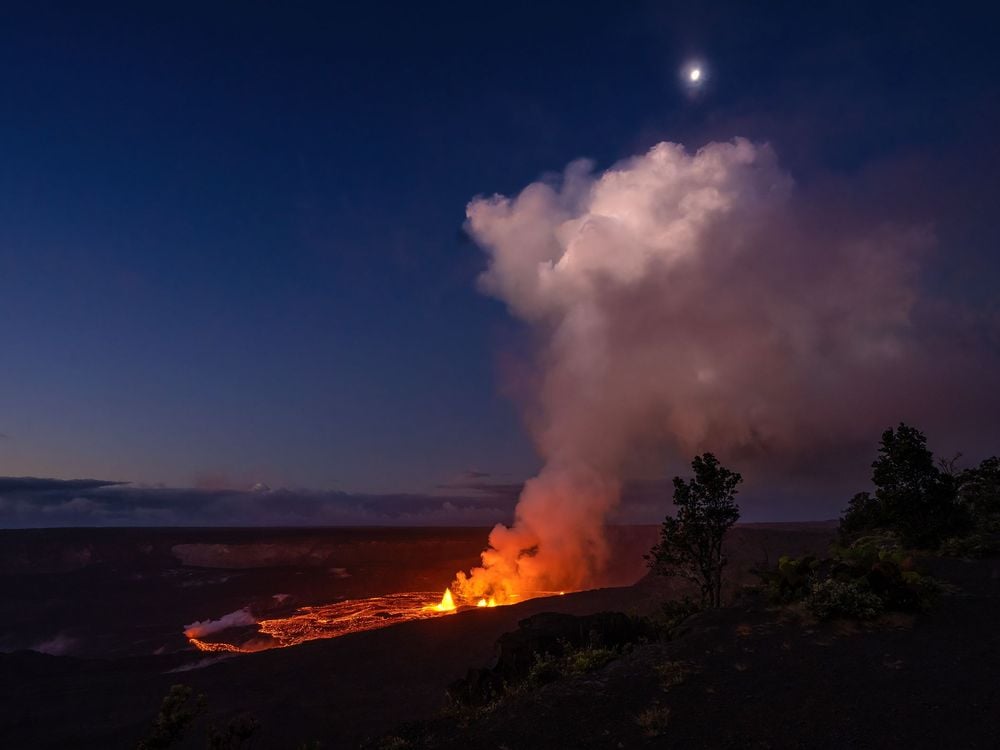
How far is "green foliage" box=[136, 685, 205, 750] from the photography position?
643 inches

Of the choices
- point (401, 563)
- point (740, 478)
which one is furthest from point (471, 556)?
point (740, 478)

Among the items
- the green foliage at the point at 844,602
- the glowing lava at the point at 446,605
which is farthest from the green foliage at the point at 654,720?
the glowing lava at the point at 446,605

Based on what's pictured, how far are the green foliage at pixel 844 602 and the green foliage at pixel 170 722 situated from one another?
735 inches

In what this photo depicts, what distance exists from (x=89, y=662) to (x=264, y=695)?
96.4 ft

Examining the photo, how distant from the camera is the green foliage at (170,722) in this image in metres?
16.3

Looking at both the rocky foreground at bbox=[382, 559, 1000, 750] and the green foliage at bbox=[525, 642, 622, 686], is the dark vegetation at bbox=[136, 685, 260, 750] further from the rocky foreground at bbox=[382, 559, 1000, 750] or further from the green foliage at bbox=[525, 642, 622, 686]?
the green foliage at bbox=[525, 642, 622, 686]

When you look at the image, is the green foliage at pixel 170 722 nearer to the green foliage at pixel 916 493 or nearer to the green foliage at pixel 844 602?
the green foliage at pixel 844 602

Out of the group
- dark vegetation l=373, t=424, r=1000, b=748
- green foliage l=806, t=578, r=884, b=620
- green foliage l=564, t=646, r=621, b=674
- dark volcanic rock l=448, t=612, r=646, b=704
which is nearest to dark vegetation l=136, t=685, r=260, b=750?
dark vegetation l=373, t=424, r=1000, b=748

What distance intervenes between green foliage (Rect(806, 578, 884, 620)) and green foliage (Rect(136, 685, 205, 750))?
18.7 metres

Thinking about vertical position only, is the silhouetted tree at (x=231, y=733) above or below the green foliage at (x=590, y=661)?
below

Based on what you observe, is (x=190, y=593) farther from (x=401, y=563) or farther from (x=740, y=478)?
(x=740, y=478)

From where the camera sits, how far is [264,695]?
1319 inches

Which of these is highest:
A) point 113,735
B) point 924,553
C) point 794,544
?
point 924,553

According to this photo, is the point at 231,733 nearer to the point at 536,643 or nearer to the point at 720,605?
the point at 536,643
